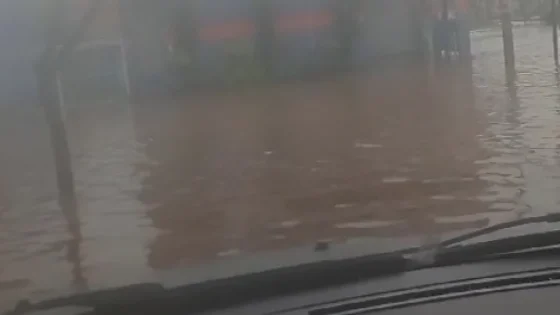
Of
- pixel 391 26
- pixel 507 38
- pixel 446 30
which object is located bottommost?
pixel 507 38

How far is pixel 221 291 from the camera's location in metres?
1.84

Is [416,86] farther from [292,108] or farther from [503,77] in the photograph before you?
[292,108]

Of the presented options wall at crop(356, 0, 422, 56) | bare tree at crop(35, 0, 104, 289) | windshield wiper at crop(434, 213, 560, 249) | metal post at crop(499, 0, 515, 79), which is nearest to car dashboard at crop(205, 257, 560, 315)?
windshield wiper at crop(434, 213, 560, 249)

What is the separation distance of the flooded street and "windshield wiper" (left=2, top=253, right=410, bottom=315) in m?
0.31

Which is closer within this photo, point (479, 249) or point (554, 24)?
point (479, 249)

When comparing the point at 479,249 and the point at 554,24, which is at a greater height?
the point at 479,249

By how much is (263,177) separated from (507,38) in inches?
358

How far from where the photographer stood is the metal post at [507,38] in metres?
14.0

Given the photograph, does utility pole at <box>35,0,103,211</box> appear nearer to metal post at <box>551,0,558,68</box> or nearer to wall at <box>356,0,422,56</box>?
wall at <box>356,0,422,56</box>

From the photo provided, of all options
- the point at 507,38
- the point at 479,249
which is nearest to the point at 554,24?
the point at 507,38

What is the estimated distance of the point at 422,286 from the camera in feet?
6.03

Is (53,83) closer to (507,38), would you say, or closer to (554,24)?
(507,38)

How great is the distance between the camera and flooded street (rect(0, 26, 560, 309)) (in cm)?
445

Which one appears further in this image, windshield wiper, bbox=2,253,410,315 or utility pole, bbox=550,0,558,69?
utility pole, bbox=550,0,558,69
